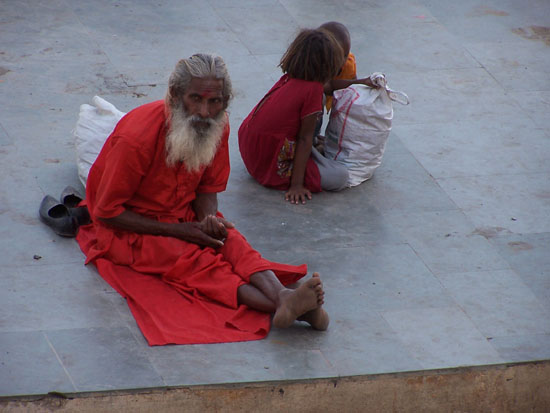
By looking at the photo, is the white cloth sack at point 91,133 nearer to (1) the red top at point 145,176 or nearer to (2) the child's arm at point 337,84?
(1) the red top at point 145,176

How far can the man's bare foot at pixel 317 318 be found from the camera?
4035mm

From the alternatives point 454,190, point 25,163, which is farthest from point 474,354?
point 25,163

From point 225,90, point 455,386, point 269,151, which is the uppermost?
point 225,90

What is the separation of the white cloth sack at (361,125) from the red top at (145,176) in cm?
123

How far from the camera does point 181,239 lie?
432cm

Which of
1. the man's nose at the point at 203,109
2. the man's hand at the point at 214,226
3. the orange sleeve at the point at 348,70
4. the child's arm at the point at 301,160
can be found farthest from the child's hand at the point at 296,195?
the man's nose at the point at 203,109

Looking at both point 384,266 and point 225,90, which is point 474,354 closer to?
point 384,266

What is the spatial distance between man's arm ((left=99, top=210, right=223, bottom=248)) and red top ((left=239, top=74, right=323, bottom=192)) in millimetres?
1168

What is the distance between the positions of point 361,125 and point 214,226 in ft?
5.22

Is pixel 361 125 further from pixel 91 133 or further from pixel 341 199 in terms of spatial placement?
pixel 91 133

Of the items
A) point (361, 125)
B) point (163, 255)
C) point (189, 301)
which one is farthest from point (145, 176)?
point (361, 125)

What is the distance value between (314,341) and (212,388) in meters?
0.60

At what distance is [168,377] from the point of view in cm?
371

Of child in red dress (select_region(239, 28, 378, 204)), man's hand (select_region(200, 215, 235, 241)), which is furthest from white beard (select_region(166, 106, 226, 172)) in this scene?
child in red dress (select_region(239, 28, 378, 204))
